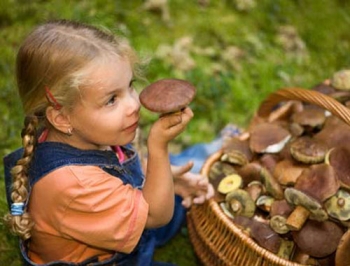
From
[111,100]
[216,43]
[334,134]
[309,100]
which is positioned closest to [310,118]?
[334,134]

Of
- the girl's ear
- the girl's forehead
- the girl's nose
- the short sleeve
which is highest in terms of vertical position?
the girl's forehead

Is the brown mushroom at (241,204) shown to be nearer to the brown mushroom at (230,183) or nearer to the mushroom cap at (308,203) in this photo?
the brown mushroom at (230,183)

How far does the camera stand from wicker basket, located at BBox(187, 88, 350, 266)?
2.08m

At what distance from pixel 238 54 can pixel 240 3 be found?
55cm

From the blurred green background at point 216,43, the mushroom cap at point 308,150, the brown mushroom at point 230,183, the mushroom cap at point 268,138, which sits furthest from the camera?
the blurred green background at point 216,43

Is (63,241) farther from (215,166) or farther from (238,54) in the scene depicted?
(238,54)

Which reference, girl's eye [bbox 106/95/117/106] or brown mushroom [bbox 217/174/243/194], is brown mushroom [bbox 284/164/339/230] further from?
girl's eye [bbox 106/95/117/106]

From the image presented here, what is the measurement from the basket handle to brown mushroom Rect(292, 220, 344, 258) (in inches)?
16.1

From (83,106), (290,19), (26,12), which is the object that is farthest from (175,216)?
(290,19)

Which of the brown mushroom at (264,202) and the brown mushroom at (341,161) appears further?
the brown mushroom at (264,202)

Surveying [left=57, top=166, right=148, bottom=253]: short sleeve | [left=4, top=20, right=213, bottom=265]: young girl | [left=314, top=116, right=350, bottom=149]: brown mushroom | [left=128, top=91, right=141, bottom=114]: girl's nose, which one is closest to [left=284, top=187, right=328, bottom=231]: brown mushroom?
[left=314, top=116, right=350, bottom=149]: brown mushroom

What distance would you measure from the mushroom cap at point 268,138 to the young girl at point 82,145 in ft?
2.26

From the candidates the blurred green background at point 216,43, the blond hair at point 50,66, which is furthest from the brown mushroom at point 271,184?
the blurred green background at point 216,43

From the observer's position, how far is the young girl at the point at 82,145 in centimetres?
182
